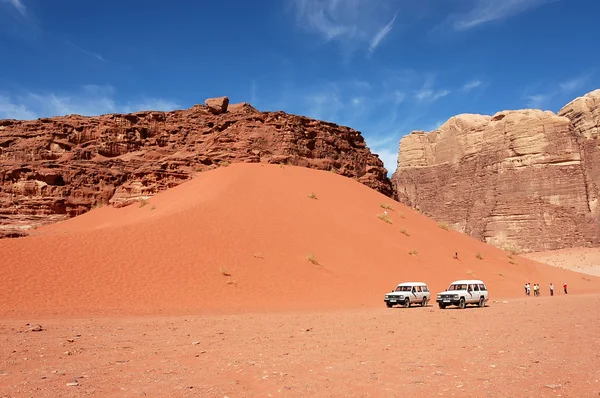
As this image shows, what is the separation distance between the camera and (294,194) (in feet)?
101

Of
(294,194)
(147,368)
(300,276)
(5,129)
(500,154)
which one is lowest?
(147,368)

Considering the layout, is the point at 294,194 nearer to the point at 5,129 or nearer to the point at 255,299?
the point at 255,299

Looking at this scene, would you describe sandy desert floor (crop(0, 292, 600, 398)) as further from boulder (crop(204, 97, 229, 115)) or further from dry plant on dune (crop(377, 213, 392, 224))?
boulder (crop(204, 97, 229, 115))

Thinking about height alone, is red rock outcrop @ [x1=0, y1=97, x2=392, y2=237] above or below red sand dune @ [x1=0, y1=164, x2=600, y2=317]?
above

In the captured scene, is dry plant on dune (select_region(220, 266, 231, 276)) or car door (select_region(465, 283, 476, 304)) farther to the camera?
dry plant on dune (select_region(220, 266, 231, 276))

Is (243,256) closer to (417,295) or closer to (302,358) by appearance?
(417,295)

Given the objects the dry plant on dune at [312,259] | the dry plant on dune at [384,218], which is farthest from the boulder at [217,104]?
the dry plant on dune at [312,259]

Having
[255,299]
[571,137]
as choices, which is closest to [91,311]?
[255,299]

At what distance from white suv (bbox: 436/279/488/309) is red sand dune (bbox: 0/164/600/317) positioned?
2839 millimetres

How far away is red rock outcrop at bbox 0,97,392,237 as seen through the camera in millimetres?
30453

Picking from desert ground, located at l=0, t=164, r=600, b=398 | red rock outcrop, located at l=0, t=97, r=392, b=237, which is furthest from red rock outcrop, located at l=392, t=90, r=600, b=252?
red rock outcrop, located at l=0, t=97, r=392, b=237

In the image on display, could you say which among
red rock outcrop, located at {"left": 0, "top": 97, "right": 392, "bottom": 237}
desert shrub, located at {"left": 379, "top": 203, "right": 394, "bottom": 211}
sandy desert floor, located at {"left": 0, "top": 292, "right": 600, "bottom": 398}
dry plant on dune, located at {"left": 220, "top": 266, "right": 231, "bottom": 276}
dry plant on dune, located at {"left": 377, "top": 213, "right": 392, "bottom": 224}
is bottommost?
sandy desert floor, located at {"left": 0, "top": 292, "right": 600, "bottom": 398}

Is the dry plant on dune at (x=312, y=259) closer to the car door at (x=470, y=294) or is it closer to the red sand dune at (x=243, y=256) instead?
the red sand dune at (x=243, y=256)

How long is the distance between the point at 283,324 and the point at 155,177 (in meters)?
21.9
